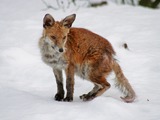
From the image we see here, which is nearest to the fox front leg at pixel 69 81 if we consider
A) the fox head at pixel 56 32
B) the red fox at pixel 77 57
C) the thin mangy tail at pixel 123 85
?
the red fox at pixel 77 57

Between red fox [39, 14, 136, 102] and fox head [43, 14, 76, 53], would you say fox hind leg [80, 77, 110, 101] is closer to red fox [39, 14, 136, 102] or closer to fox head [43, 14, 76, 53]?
red fox [39, 14, 136, 102]

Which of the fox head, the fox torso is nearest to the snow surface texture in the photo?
the fox torso

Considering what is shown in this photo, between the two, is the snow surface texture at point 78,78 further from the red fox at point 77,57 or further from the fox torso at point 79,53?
the fox torso at point 79,53

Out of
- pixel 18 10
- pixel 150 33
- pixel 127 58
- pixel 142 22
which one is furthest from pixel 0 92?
pixel 18 10

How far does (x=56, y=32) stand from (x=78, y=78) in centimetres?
209

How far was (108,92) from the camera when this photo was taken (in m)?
7.99

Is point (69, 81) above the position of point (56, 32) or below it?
below

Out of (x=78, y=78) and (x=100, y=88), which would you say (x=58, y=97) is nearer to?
(x=100, y=88)

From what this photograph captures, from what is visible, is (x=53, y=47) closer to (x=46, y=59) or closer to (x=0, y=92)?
(x=46, y=59)

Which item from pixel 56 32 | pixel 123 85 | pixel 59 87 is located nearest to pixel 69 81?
pixel 59 87

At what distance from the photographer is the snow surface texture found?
6.31 meters

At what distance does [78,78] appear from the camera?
8.93m

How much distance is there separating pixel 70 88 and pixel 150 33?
4986mm

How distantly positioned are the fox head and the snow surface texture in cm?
96
